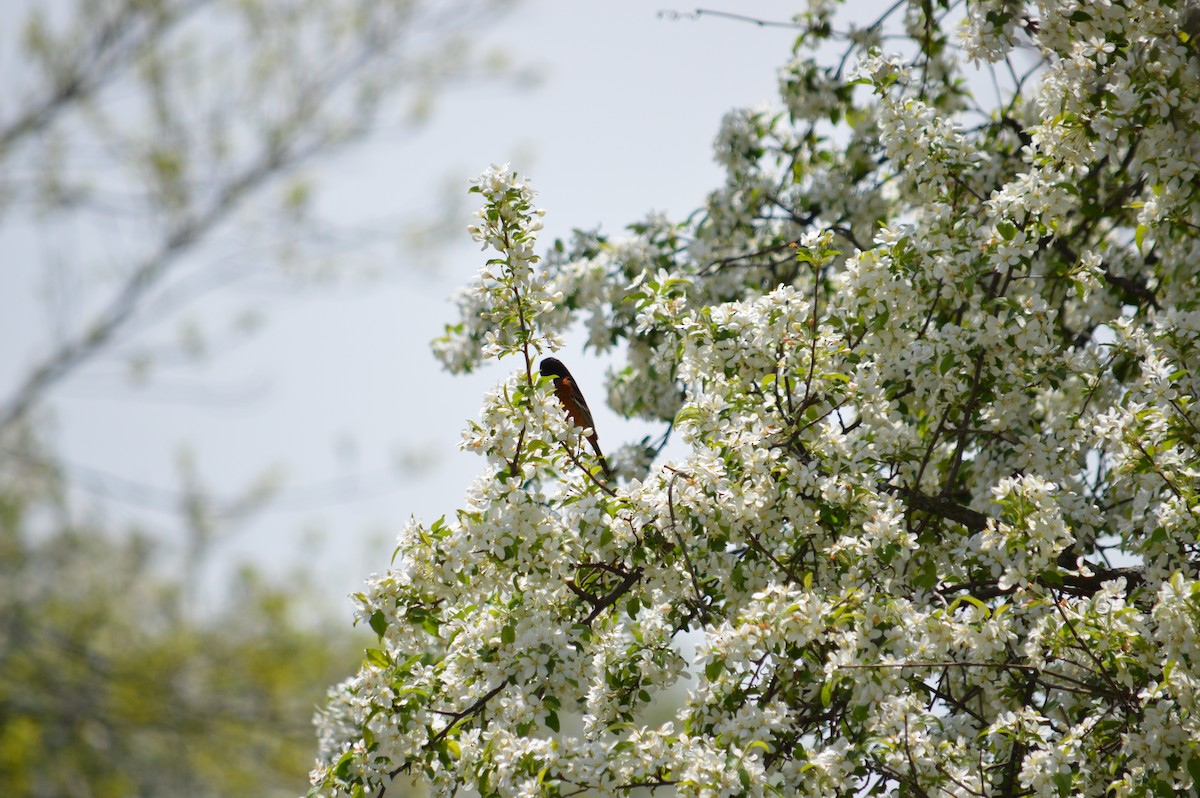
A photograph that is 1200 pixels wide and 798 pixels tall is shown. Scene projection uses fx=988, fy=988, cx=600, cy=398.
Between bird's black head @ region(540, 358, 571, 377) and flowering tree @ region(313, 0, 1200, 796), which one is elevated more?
bird's black head @ region(540, 358, 571, 377)

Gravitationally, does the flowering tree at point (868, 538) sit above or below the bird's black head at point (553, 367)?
below

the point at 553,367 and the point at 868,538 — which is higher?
the point at 553,367

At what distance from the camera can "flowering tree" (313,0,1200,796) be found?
6.86ft

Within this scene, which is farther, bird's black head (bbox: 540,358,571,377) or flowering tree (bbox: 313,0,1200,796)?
bird's black head (bbox: 540,358,571,377)

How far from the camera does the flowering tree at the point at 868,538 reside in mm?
2092

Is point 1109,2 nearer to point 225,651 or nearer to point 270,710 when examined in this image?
point 270,710

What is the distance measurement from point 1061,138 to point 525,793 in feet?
6.71

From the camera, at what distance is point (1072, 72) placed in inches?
96.8

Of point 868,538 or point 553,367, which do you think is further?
point 553,367

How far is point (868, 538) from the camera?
2.33m

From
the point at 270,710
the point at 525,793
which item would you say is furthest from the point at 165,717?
the point at 525,793

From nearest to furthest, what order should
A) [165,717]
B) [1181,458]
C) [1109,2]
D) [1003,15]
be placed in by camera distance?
[1181,458]
[1109,2]
[1003,15]
[165,717]

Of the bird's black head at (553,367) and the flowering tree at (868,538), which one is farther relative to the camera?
the bird's black head at (553,367)

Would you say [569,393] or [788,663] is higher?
[569,393]
